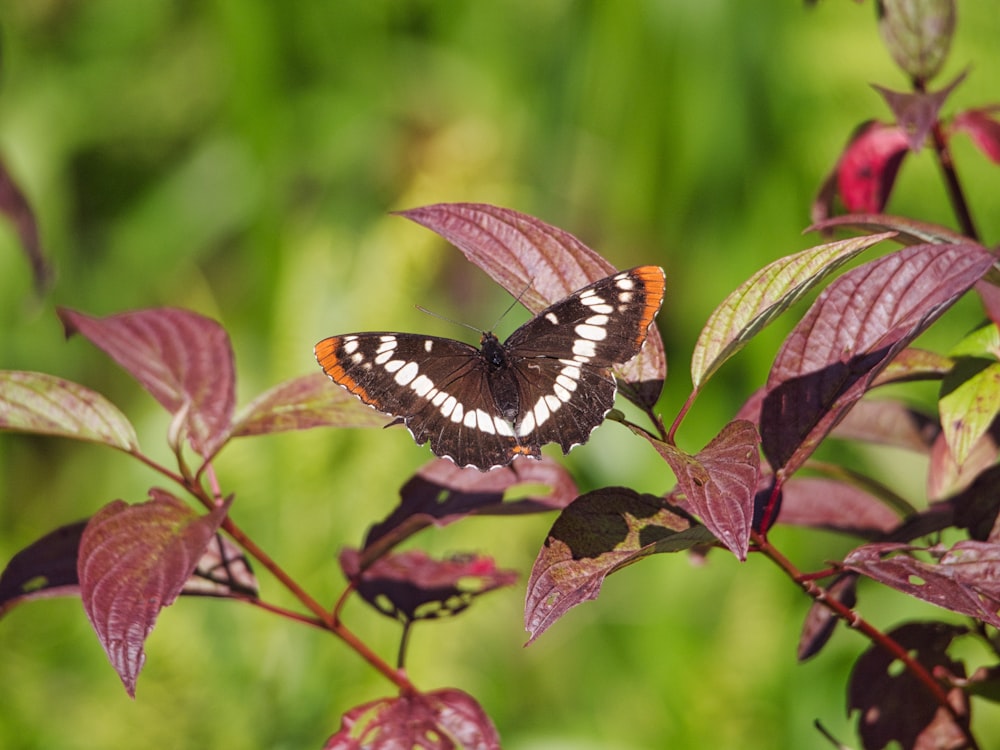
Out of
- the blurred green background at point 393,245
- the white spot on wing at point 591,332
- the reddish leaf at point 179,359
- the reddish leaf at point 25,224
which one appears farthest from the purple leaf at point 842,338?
the blurred green background at point 393,245

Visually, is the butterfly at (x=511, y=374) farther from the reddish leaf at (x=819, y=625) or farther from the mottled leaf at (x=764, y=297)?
the reddish leaf at (x=819, y=625)

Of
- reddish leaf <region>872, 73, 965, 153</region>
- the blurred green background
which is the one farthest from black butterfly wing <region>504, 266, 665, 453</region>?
the blurred green background

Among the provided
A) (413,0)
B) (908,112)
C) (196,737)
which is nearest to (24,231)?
(908,112)

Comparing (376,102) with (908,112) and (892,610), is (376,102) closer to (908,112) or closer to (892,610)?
(892,610)

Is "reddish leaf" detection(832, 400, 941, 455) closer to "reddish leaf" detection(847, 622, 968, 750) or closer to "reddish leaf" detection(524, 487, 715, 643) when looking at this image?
"reddish leaf" detection(847, 622, 968, 750)

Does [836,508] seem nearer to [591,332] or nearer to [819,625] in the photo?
[819,625]

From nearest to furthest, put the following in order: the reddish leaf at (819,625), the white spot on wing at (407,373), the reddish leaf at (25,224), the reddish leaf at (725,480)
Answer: the reddish leaf at (725,480)
the reddish leaf at (819,625)
the white spot on wing at (407,373)
the reddish leaf at (25,224)

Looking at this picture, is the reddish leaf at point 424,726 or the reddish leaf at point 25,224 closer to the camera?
the reddish leaf at point 424,726
